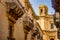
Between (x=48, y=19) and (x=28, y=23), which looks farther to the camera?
(x=48, y=19)

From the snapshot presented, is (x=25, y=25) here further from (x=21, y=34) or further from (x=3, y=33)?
(x=3, y=33)

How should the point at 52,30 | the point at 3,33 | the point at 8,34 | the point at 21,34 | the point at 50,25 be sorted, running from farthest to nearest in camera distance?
the point at 50,25 → the point at 52,30 → the point at 21,34 → the point at 8,34 → the point at 3,33

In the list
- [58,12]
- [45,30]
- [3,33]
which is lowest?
[45,30]

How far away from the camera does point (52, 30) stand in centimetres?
4000

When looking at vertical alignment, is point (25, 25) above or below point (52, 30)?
above

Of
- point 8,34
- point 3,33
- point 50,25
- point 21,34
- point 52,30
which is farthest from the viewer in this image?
point 50,25

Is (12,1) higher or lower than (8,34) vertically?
higher

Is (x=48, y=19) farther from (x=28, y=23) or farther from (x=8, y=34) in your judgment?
(x=8, y=34)

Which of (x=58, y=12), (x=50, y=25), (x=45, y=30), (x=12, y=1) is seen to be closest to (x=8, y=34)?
(x=12, y=1)

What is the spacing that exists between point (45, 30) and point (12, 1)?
27.2m

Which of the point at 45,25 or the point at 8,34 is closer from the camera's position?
the point at 8,34

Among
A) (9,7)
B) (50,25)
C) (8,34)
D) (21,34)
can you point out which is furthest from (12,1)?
(50,25)

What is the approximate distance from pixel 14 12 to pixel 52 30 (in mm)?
26815

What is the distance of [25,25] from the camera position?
57.1ft
